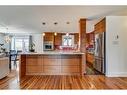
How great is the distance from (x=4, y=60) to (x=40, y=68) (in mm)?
1422

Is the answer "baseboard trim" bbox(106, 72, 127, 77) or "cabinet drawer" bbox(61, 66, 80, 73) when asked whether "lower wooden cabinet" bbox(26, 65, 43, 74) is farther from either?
"baseboard trim" bbox(106, 72, 127, 77)

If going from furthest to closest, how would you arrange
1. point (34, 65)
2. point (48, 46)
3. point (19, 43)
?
point (19, 43) < point (48, 46) < point (34, 65)

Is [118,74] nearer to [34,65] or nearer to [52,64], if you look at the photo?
[52,64]

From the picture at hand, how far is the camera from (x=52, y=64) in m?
7.69

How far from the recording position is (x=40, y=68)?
25.2 ft

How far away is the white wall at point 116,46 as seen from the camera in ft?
24.4

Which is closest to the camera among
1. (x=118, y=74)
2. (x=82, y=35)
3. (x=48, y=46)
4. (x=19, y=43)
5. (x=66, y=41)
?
(x=118, y=74)

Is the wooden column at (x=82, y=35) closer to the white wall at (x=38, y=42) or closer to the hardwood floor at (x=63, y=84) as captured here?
the hardwood floor at (x=63, y=84)

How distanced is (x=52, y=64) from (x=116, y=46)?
2.60 meters

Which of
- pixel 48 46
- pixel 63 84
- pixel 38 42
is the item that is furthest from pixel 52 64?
pixel 38 42
